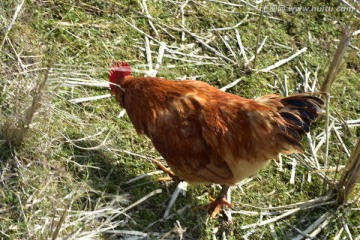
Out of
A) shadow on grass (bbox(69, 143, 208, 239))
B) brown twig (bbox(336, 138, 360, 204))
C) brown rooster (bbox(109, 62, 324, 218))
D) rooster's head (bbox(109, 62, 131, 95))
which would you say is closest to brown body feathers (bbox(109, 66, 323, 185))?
brown rooster (bbox(109, 62, 324, 218))

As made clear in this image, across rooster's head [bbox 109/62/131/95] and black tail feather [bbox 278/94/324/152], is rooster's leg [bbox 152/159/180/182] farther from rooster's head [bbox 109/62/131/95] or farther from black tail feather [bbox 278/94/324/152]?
black tail feather [bbox 278/94/324/152]

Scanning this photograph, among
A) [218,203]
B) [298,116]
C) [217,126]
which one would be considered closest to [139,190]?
[218,203]

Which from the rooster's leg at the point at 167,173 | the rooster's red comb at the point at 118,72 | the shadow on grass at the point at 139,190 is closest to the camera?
the shadow on grass at the point at 139,190

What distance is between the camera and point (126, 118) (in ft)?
14.8

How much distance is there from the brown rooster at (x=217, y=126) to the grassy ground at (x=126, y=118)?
0.36m

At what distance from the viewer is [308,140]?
477 cm

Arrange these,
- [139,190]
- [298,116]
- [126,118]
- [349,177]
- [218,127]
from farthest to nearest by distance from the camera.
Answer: [126,118] → [349,177] → [139,190] → [218,127] → [298,116]

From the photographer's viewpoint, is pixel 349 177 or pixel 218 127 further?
pixel 349 177

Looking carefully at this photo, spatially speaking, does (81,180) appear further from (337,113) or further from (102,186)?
(337,113)

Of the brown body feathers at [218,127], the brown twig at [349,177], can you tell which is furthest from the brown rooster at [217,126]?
the brown twig at [349,177]

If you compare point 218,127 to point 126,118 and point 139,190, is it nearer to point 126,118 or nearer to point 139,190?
point 139,190

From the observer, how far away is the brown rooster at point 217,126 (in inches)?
143

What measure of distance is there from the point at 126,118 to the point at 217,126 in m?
1.03

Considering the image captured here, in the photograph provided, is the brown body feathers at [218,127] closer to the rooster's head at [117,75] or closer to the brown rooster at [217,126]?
the brown rooster at [217,126]
